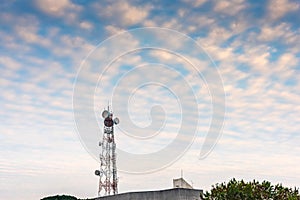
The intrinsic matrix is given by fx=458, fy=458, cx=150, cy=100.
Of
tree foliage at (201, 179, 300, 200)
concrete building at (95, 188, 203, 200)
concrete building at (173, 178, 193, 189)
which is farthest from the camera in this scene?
concrete building at (173, 178, 193, 189)

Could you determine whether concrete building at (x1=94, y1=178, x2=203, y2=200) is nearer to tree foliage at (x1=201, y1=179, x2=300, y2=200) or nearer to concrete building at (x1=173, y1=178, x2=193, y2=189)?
concrete building at (x1=173, y1=178, x2=193, y2=189)

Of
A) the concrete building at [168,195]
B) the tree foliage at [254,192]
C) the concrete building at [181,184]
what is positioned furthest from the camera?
the concrete building at [181,184]

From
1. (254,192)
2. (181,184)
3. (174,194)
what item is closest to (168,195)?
(174,194)

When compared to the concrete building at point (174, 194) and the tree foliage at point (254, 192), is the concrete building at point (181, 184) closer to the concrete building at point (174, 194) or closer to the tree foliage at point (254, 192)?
the concrete building at point (174, 194)

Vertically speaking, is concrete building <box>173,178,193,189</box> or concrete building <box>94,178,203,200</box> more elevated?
concrete building <box>173,178,193,189</box>

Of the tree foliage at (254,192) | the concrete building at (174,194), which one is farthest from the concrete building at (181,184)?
the tree foliage at (254,192)

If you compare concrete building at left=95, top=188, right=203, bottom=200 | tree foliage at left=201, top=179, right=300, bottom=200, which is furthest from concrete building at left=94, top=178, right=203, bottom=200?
tree foliage at left=201, top=179, right=300, bottom=200

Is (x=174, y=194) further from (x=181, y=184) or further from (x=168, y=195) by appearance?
(x=181, y=184)

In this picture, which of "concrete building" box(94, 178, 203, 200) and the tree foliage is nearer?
the tree foliage

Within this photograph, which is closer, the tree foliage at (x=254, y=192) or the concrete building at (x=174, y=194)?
the tree foliage at (x=254, y=192)

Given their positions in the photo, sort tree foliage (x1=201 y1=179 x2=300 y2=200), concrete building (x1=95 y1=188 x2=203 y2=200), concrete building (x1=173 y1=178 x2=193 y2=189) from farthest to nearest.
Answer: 1. concrete building (x1=173 y1=178 x2=193 y2=189)
2. concrete building (x1=95 y1=188 x2=203 y2=200)
3. tree foliage (x1=201 y1=179 x2=300 y2=200)

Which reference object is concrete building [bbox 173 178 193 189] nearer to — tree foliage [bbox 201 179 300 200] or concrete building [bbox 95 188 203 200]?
concrete building [bbox 95 188 203 200]

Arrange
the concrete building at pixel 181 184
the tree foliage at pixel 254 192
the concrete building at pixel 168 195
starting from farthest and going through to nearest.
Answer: the concrete building at pixel 181 184 → the concrete building at pixel 168 195 → the tree foliage at pixel 254 192

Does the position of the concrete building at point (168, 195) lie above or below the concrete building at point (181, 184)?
below
